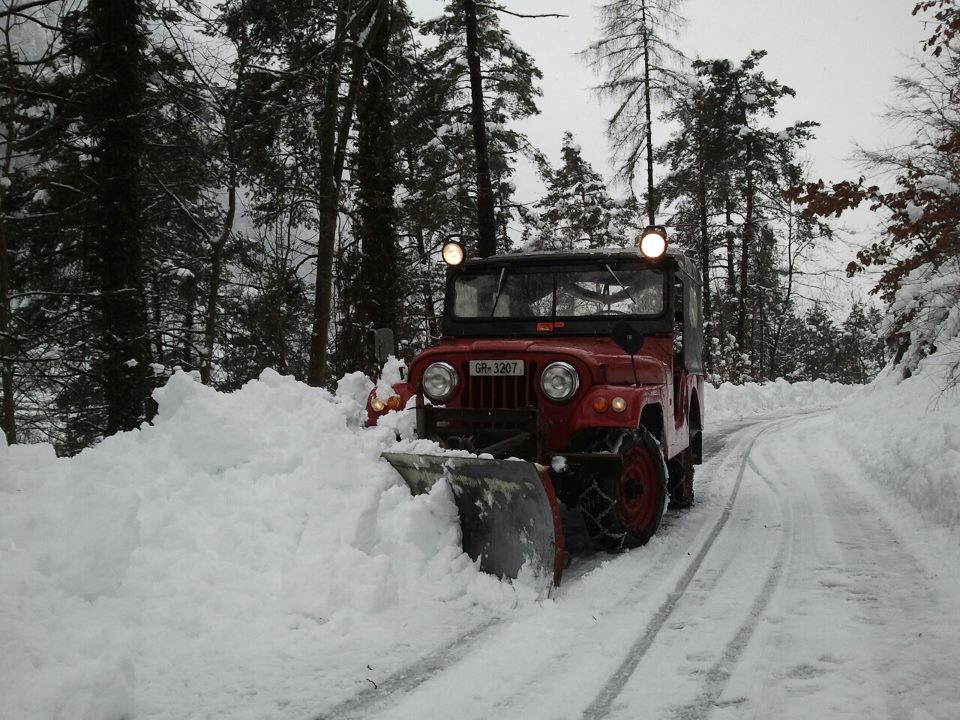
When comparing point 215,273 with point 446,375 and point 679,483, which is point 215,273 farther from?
point 679,483

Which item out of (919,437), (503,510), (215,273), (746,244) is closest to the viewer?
(503,510)

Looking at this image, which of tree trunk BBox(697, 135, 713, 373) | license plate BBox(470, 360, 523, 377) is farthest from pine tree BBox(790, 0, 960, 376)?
tree trunk BBox(697, 135, 713, 373)

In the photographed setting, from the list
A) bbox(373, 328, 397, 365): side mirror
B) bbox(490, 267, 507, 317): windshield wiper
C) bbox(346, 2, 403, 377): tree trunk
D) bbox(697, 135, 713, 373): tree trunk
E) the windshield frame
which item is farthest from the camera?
bbox(697, 135, 713, 373): tree trunk

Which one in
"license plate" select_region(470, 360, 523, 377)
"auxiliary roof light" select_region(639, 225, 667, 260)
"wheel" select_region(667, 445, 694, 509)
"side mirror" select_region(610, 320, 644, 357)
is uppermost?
"auxiliary roof light" select_region(639, 225, 667, 260)

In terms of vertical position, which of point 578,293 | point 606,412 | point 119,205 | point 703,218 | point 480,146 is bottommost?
point 606,412

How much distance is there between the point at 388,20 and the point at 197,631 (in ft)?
34.1

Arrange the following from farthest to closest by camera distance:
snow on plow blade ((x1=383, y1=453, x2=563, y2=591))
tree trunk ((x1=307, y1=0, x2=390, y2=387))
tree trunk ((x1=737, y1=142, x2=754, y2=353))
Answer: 1. tree trunk ((x1=737, y1=142, x2=754, y2=353))
2. tree trunk ((x1=307, y1=0, x2=390, y2=387))
3. snow on plow blade ((x1=383, y1=453, x2=563, y2=591))

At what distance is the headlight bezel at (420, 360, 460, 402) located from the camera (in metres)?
4.81

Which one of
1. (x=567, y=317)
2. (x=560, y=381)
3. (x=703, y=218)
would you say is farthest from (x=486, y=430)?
(x=703, y=218)

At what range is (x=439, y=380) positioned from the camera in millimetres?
4840

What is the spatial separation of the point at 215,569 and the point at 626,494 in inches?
109

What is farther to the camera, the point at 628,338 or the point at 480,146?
the point at 480,146

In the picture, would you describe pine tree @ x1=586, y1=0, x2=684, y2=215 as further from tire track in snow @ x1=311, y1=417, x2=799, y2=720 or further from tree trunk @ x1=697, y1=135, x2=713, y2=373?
tire track in snow @ x1=311, y1=417, x2=799, y2=720

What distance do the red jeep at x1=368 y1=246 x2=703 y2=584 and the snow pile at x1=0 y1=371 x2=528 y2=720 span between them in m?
0.56
